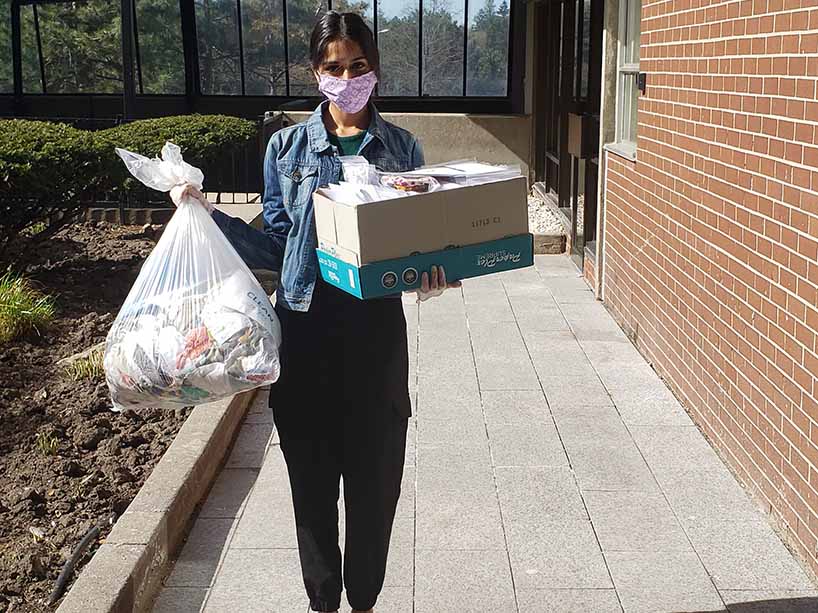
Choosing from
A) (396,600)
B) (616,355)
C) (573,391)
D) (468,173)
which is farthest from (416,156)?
(616,355)

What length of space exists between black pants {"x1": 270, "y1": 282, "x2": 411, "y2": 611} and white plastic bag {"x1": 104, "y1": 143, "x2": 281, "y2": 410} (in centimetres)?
16

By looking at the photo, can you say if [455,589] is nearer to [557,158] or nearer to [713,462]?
[713,462]

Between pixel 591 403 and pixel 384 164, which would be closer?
pixel 384 164

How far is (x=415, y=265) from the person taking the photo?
3.17 meters

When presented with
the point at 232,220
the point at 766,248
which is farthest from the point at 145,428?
the point at 766,248

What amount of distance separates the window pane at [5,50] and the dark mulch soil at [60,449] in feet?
33.2

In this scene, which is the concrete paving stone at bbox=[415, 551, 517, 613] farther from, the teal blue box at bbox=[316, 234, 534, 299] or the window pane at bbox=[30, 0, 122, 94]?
the window pane at bbox=[30, 0, 122, 94]

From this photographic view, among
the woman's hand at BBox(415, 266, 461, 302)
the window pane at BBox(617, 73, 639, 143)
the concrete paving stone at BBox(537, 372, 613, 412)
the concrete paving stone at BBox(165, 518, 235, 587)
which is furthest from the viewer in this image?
the window pane at BBox(617, 73, 639, 143)

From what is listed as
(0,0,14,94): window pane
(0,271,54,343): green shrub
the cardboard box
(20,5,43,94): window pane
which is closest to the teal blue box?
the cardboard box

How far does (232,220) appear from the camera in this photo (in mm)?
3475

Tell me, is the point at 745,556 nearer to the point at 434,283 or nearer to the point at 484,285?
the point at 434,283

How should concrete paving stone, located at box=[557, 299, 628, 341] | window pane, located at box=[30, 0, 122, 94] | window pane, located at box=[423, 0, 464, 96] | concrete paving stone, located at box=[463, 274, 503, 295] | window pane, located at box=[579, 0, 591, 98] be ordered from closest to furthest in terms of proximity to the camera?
concrete paving stone, located at box=[557, 299, 628, 341], concrete paving stone, located at box=[463, 274, 503, 295], window pane, located at box=[579, 0, 591, 98], window pane, located at box=[423, 0, 464, 96], window pane, located at box=[30, 0, 122, 94]

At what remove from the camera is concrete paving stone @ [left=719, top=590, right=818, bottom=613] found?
12.8 ft

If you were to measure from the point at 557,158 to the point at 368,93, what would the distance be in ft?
31.9
